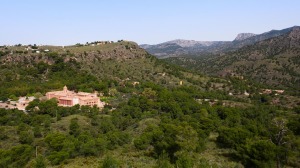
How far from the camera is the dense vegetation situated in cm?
3694

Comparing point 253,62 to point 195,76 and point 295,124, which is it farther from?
point 295,124

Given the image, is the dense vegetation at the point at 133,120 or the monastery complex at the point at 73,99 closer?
the dense vegetation at the point at 133,120

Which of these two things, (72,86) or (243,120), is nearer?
(243,120)

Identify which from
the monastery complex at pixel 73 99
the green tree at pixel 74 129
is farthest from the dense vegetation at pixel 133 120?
the monastery complex at pixel 73 99

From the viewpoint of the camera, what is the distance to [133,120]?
66.4m

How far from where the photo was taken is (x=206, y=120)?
5500 cm

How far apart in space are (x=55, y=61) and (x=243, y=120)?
76910 mm

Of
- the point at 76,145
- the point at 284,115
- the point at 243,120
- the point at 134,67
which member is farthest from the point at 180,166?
Answer: the point at 134,67

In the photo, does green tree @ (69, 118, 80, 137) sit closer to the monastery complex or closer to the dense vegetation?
the dense vegetation

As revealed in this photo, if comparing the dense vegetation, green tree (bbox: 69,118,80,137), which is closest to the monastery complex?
the dense vegetation

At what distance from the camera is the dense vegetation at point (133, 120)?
36938 mm

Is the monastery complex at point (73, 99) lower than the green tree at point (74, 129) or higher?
higher

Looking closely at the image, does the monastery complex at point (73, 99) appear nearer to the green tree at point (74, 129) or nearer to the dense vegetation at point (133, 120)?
the dense vegetation at point (133, 120)

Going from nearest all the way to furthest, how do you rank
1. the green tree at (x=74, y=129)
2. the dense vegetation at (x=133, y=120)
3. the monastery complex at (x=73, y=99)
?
the dense vegetation at (x=133, y=120)
the green tree at (x=74, y=129)
the monastery complex at (x=73, y=99)
